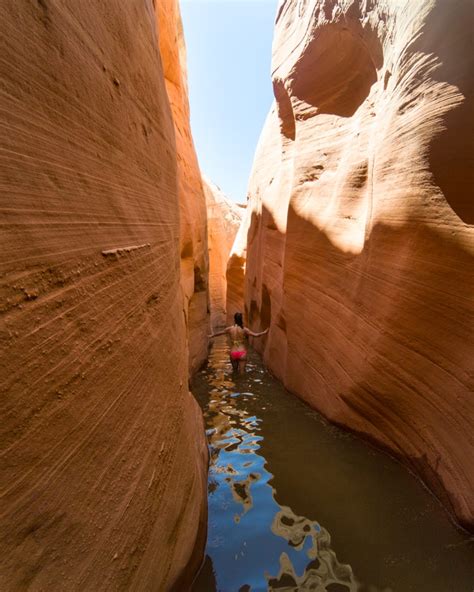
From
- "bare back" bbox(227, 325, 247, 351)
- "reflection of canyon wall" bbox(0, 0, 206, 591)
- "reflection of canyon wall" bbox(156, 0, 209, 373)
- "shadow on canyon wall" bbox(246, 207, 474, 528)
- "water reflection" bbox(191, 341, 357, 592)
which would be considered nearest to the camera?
"reflection of canyon wall" bbox(0, 0, 206, 591)

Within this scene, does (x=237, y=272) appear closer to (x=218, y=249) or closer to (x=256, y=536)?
(x=218, y=249)

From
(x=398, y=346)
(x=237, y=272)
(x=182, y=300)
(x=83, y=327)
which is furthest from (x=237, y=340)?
(x=237, y=272)

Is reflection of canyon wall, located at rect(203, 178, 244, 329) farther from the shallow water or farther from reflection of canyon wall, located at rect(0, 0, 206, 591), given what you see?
reflection of canyon wall, located at rect(0, 0, 206, 591)

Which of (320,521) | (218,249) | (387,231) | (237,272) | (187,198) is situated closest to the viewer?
(320,521)

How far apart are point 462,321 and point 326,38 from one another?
4.81 meters

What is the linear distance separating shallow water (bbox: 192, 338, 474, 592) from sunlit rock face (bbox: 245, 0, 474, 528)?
28cm

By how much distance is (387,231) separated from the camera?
3.62 m

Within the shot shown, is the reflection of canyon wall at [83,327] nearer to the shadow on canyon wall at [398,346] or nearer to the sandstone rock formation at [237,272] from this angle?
the shadow on canyon wall at [398,346]

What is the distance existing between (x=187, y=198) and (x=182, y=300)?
4.68 meters

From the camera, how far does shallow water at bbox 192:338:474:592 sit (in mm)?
2301

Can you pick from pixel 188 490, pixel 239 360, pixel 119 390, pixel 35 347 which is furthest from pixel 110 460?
pixel 239 360

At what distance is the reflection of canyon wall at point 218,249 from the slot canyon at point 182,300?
1083cm

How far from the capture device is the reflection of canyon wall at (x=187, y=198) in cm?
698

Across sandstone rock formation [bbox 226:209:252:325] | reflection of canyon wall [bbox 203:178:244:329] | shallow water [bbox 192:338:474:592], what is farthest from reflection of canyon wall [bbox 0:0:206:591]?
reflection of canyon wall [bbox 203:178:244:329]
